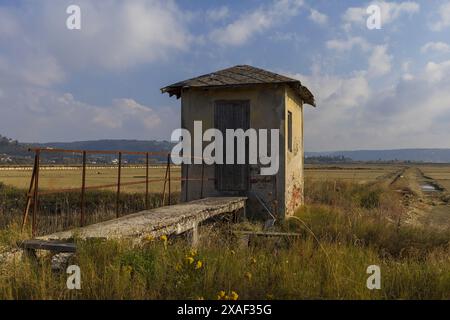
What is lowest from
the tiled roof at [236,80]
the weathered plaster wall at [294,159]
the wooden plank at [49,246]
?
the wooden plank at [49,246]

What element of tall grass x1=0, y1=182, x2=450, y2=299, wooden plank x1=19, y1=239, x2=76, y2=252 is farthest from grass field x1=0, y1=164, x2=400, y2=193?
tall grass x1=0, y1=182, x2=450, y2=299

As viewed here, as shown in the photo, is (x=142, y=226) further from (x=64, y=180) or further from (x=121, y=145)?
(x=121, y=145)

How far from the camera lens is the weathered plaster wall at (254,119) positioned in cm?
995

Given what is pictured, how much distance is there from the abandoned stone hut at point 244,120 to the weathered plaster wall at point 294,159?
0.03 meters

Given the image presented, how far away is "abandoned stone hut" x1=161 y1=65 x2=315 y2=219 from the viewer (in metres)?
9.95

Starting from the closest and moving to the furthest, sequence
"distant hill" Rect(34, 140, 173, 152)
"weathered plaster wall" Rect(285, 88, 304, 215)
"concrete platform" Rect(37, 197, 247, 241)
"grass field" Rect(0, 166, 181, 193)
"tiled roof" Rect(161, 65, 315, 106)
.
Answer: "concrete platform" Rect(37, 197, 247, 241) → "tiled roof" Rect(161, 65, 315, 106) → "weathered plaster wall" Rect(285, 88, 304, 215) → "grass field" Rect(0, 166, 181, 193) → "distant hill" Rect(34, 140, 173, 152)

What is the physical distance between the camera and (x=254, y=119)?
1012 centimetres

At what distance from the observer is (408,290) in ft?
13.1

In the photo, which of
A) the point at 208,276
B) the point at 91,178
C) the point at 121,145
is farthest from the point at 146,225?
the point at 121,145

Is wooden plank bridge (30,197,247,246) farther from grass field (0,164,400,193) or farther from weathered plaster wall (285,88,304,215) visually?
grass field (0,164,400,193)

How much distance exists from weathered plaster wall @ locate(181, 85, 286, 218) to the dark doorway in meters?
0.13

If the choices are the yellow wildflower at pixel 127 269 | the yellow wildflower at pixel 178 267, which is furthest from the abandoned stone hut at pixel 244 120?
the yellow wildflower at pixel 127 269

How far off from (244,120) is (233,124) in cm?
31

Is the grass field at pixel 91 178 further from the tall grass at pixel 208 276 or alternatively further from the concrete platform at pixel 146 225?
the tall grass at pixel 208 276
